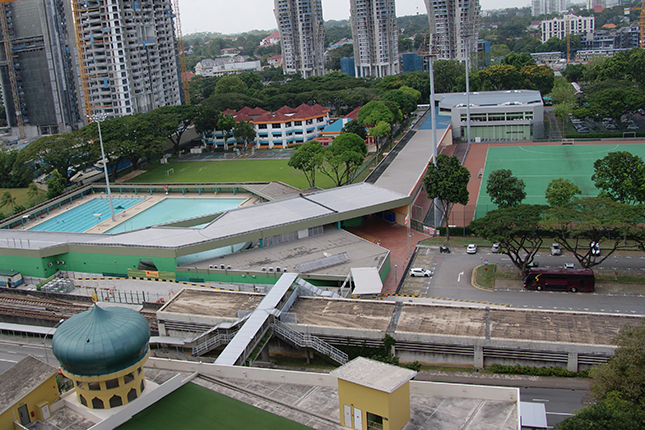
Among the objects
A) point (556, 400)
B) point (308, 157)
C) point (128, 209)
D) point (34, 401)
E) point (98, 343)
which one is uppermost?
point (308, 157)

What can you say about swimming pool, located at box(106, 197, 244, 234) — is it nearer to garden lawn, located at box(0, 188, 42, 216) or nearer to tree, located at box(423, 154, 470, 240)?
garden lawn, located at box(0, 188, 42, 216)

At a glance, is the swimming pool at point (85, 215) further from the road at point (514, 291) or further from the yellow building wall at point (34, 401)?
the yellow building wall at point (34, 401)

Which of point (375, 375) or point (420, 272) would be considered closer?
point (375, 375)

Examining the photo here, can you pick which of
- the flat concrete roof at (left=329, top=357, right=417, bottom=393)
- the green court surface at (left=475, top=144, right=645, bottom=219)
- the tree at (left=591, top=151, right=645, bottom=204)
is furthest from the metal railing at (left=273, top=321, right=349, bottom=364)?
the green court surface at (left=475, top=144, right=645, bottom=219)

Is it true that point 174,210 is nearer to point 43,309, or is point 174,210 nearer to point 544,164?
point 43,309

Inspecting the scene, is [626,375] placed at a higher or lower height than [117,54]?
lower

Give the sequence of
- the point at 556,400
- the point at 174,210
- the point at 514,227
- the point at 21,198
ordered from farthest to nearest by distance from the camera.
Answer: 1. the point at 21,198
2. the point at 174,210
3. the point at 514,227
4. the point at 556,400

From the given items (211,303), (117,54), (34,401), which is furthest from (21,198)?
(34,401)
